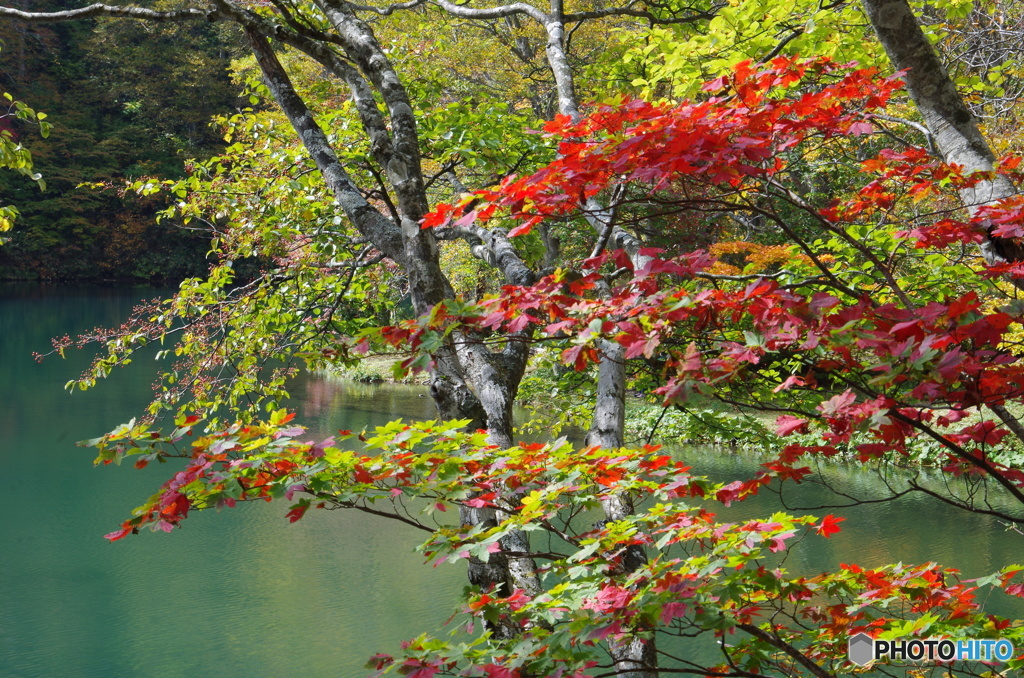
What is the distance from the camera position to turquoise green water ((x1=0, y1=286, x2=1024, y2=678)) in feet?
15.4

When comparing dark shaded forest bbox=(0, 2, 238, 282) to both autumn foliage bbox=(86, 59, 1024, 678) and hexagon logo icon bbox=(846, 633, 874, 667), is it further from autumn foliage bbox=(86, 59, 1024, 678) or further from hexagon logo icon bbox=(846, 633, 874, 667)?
hexagon logo icon bbox=(846, 633, 874, 667)

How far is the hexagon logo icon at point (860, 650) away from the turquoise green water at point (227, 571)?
123 inches

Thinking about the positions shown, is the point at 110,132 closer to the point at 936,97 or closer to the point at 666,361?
the point at 666,361

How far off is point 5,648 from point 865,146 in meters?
7.72

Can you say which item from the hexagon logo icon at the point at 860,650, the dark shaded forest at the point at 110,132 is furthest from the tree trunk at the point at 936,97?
the dark shaded forest at the point at 110,132

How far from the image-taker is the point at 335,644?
15.7 feet

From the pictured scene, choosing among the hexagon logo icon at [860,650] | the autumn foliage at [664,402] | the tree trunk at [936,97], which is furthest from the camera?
the hexagon logo icon at [860,650]

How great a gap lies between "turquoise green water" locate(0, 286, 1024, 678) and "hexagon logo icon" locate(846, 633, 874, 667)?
3.13 m

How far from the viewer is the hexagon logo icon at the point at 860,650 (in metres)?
1.79

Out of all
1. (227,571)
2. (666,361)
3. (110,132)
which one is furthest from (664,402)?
(110,132)

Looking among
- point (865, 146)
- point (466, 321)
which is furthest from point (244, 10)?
point (865, 146)

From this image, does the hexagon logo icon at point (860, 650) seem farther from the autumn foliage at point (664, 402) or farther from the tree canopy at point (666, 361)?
the autumn foliage at point (664, 402)

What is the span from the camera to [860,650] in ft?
5.88

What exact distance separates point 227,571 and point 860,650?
16.9ft
